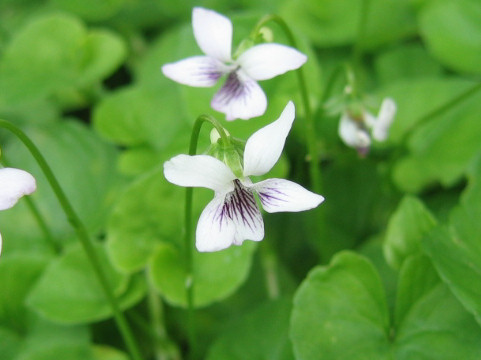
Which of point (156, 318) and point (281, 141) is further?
point (156, 318)

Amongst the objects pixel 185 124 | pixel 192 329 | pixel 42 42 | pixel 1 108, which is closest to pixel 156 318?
pixel 192 329

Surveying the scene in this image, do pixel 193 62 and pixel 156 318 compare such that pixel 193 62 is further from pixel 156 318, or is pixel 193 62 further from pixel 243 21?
pixel 156 318

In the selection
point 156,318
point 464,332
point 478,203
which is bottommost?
point 156,318

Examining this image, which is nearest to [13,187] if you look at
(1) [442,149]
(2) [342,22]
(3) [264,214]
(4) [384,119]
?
(4) [384,119]

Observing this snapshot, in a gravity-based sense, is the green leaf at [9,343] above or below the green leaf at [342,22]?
below

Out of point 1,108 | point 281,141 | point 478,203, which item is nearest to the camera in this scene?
point 281,141

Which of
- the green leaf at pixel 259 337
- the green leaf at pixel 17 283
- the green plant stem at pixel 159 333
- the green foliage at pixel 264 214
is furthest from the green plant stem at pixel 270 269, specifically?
the green leaf at pixel 17 283

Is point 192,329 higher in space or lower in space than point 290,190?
lower

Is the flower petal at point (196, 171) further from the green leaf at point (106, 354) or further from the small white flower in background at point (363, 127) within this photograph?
the green leaf at point (106, 354)
